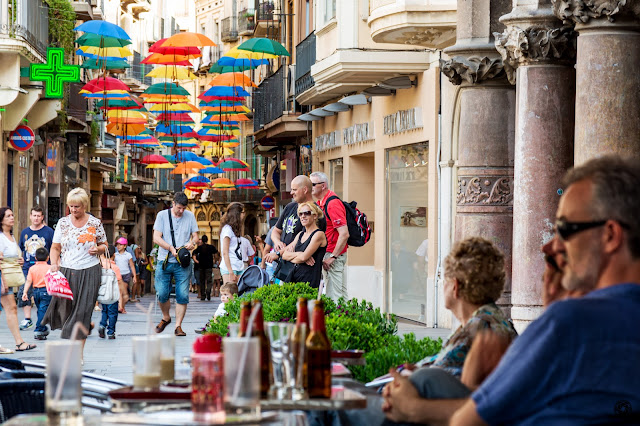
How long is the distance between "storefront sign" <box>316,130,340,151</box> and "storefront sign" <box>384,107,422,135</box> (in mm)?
4993

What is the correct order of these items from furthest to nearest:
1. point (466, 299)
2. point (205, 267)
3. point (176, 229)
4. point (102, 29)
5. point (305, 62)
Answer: point (205, 267), point (305, 62), point (102, 29), point (176, 229), point (466, 299)

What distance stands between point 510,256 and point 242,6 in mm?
68541

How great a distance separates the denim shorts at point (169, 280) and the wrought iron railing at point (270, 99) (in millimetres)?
A: 18908

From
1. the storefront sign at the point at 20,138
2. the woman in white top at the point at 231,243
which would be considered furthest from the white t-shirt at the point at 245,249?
the storefront sign at the point at 20,138

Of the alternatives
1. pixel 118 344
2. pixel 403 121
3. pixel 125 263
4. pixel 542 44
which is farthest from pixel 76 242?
pixel 125 263

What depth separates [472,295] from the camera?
5113 millimetres

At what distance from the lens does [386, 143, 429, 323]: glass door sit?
21.2m

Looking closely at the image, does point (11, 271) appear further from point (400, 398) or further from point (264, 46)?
point (264, 46)

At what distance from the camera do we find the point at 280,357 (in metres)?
4.56

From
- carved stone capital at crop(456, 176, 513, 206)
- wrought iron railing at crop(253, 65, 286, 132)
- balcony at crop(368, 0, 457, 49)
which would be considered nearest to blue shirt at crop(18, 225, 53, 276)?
balcony at crop(368, 0, 457, 49)

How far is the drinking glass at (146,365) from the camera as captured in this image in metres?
4.49

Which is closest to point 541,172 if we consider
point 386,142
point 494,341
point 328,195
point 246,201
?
point 328,195

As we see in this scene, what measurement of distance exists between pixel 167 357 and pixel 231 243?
13.4 meters

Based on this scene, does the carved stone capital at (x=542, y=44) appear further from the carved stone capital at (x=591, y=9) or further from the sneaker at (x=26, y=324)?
the sneaker at (x=26, y=324)
